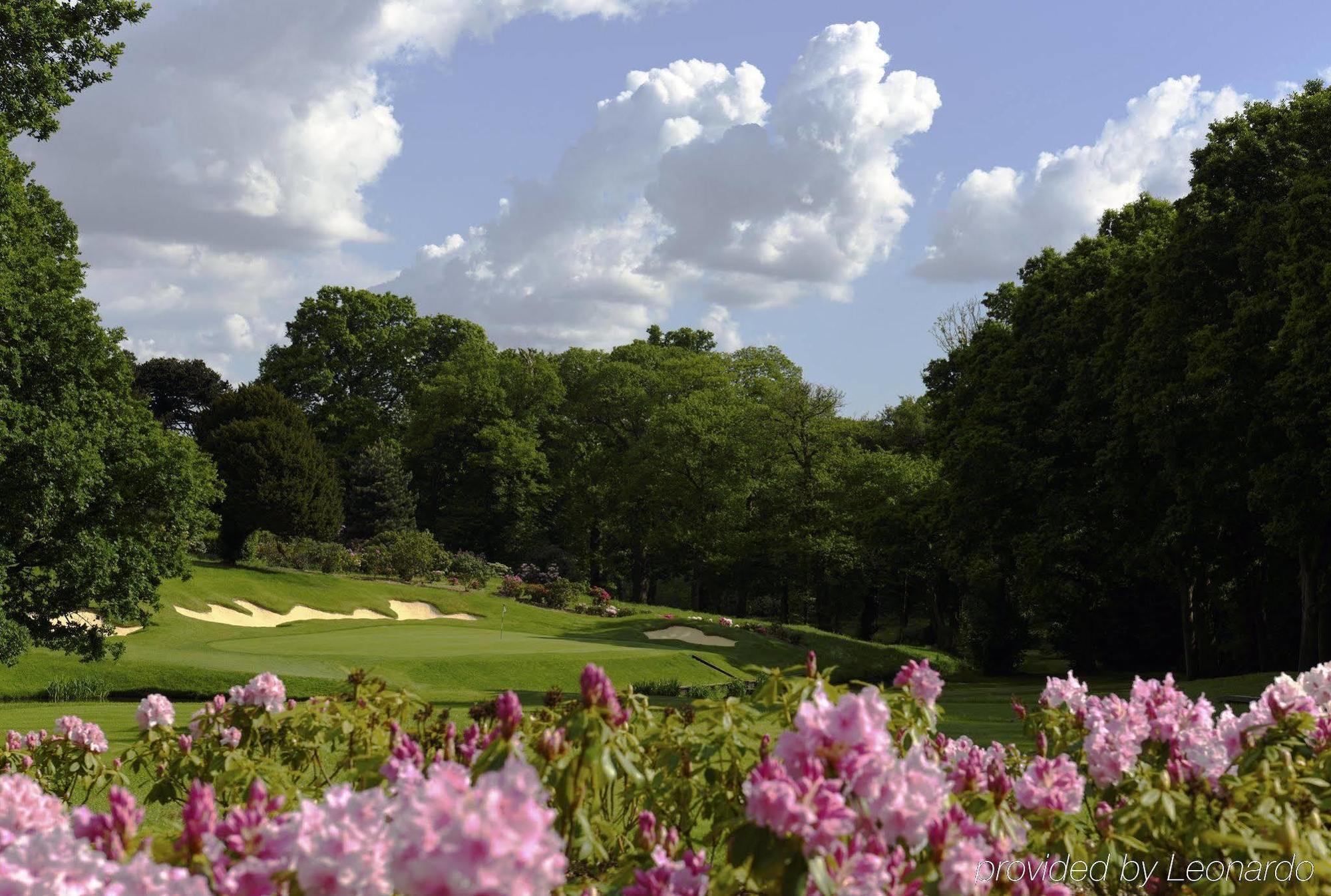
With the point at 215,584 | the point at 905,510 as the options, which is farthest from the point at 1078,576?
the point at 215,584

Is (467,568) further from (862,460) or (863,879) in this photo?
(863,879)

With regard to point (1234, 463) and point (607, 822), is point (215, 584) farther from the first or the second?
point (607, 822)

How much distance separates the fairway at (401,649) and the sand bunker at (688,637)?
0.48 ft

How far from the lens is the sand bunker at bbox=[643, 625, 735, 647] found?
33344 mm

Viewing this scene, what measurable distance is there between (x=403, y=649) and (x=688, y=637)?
10883 mm

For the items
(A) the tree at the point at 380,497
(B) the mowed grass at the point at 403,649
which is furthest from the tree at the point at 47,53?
(A) the tree at the point at 380,497

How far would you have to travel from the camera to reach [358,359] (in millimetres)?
65062

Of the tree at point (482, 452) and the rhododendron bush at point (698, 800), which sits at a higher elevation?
the tree at point (482, 452)

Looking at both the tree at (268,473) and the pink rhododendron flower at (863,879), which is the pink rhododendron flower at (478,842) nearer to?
the pink rhododendron flower at (863,879)

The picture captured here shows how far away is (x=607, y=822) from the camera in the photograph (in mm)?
5230

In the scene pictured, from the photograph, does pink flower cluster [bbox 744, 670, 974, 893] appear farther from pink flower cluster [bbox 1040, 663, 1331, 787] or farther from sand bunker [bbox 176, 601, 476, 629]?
sand bunker [bbox 176, 601, 476, 629]

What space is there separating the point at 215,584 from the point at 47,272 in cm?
1573

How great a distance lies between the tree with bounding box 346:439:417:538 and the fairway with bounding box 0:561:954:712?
11508 mm

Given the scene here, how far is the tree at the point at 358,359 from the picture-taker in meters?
62.8
